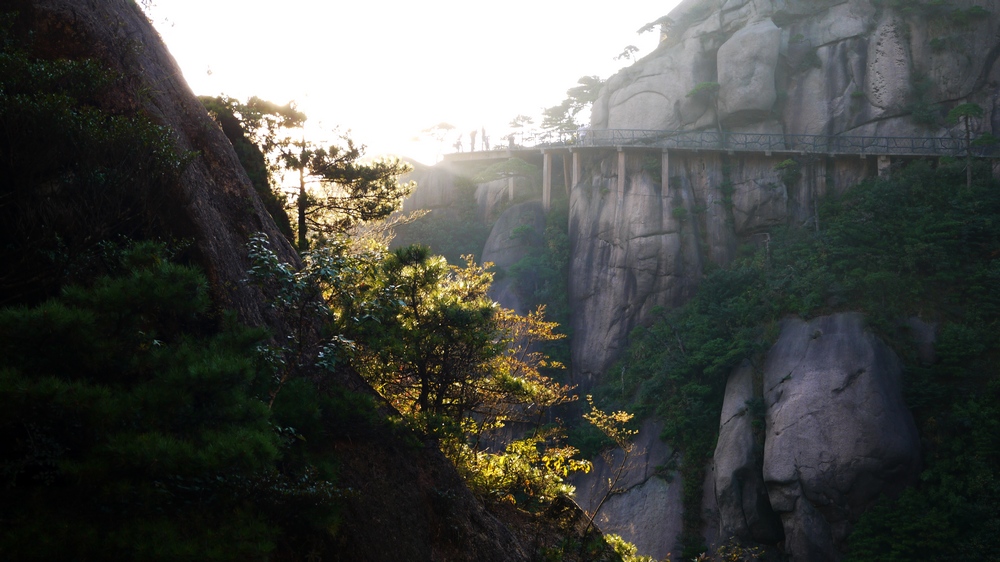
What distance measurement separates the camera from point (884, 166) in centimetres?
2375

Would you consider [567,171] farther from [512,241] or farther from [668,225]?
[668,225]

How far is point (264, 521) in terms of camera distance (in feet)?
15.2

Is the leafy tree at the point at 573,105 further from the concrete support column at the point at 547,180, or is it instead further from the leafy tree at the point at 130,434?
the leafy tree at the point at 130,434

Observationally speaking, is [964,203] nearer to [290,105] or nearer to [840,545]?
[840,545]

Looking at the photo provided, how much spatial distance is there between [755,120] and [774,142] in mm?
1276

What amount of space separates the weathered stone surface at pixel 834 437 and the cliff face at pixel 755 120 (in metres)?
6.56

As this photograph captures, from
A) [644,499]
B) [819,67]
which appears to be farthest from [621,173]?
[644,499]

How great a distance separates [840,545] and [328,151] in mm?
15301

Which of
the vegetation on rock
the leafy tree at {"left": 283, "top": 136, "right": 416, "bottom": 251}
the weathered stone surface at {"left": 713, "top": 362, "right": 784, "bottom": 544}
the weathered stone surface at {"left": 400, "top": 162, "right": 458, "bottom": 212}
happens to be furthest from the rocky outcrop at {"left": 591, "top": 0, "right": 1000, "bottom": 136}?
the leafy tree at {"left": 283, "top": 136, "right": 416, "bottom": 251}

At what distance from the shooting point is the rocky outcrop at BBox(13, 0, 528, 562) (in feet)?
22.4

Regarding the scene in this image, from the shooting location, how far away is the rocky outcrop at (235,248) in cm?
683

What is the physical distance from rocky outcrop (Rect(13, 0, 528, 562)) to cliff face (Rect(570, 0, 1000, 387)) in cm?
1706

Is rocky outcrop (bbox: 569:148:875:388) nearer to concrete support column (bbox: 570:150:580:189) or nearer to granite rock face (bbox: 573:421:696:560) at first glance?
concrete support column (bbox: 570:150:580:189)

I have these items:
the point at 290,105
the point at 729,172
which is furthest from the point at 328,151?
the point at 729,172
